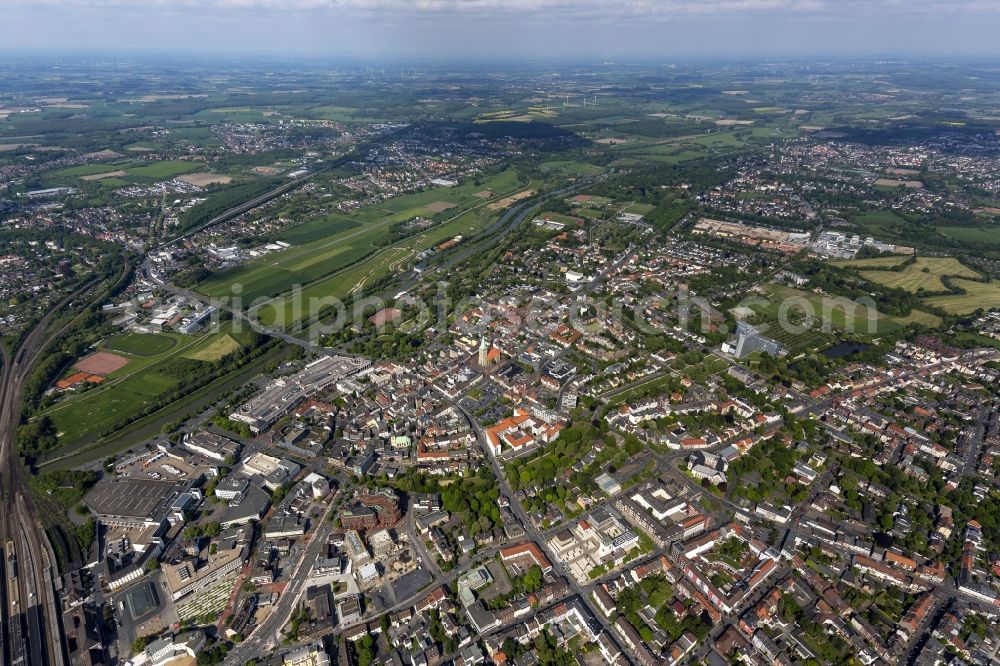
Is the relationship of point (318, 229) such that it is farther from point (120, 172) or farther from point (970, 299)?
point (970, 299)

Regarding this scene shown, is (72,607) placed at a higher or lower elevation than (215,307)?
lower

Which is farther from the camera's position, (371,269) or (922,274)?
(371,269)

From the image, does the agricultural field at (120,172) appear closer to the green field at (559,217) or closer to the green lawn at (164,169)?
the green lawn at (164,169)

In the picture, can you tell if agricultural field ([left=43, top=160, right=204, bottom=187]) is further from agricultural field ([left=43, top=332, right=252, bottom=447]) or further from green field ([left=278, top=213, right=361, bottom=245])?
agricultural field ([left=43, top=332, right=252, bottom=447])

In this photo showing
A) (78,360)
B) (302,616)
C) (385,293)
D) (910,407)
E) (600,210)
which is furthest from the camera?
(600,210)

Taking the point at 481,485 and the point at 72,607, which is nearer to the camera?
the point at 72,607

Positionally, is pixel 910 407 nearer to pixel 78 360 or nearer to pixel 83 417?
pixel 83 417

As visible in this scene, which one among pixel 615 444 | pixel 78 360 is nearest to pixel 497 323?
pixel 615 444

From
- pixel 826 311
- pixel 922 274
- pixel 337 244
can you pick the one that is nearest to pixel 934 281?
pixel 922 274
